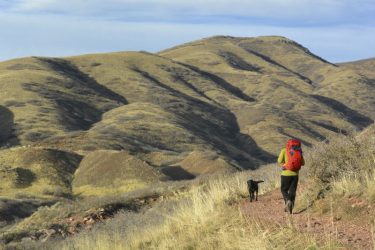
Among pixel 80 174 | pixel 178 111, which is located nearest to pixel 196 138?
pixel 178 111

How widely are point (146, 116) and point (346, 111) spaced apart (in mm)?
99324

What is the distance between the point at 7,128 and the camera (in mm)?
93375

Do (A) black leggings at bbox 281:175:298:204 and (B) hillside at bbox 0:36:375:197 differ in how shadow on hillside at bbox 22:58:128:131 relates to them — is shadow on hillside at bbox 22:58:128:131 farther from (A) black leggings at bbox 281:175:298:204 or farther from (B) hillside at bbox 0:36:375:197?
(A) black leggings at bbox 281:175:298:204

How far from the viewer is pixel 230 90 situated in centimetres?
18012

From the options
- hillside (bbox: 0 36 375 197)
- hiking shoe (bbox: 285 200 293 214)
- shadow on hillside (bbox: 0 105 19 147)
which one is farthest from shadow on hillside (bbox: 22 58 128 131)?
hiking shoe (bbox: 285 200 293 214)

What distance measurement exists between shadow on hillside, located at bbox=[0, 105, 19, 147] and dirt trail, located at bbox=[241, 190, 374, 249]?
261ft

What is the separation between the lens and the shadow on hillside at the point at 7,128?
288 feet

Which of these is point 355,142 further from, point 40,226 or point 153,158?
point 153,158

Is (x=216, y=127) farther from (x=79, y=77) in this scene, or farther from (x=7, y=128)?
(x=7, y=128)

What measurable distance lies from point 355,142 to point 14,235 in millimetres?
12086

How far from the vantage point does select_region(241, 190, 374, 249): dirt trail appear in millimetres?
7301

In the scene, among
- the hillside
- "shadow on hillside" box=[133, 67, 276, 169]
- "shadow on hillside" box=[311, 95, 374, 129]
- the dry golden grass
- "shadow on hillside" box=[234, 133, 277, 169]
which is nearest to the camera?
the dry golden grass

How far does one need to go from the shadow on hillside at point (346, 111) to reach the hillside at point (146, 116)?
22.6 inches

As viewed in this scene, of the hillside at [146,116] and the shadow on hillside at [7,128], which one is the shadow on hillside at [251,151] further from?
the shadow on hillside at [7,128]
